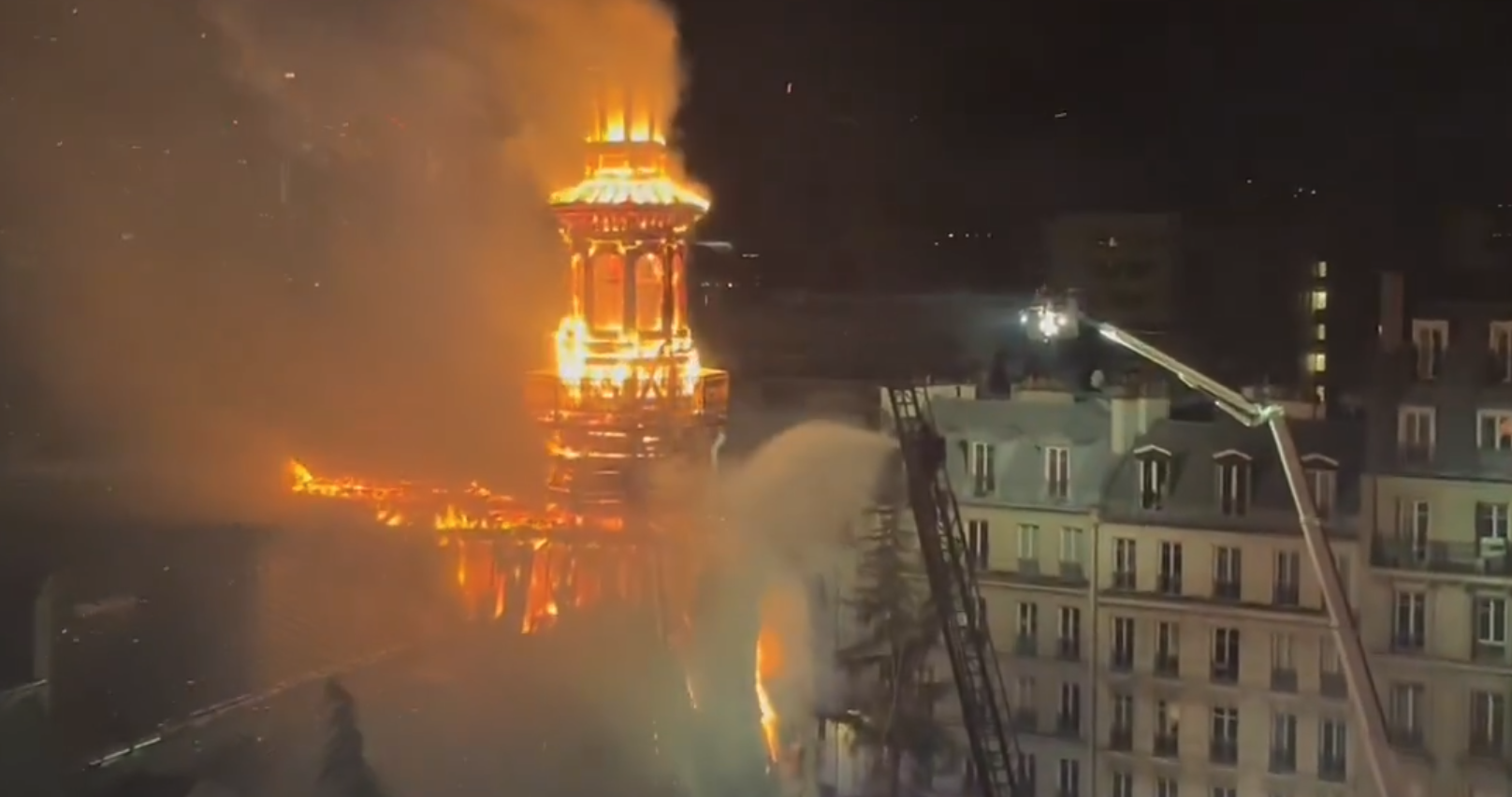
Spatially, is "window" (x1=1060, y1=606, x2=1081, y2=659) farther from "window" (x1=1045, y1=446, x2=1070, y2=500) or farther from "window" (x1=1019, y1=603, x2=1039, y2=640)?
"window" (x1=1045, y1=446, x2=1070, y2=500)

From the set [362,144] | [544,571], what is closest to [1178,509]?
[544,571]

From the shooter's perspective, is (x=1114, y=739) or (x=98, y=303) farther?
(x=1114, y=739)

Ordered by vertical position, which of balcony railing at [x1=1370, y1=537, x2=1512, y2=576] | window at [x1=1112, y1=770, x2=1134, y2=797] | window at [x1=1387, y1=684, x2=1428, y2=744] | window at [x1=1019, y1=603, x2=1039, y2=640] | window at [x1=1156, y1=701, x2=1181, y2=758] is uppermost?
balcony railing at [x1=1370, y1=537, x2=1512, y2=576]

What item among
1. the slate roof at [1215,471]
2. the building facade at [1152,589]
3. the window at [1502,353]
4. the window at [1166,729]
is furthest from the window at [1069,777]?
the window at [1502,353]

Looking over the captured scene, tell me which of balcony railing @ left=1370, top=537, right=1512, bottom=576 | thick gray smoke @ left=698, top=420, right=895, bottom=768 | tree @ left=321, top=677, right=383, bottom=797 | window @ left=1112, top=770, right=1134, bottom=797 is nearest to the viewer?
tree @ left=321, top=677, right=383, bottom=797

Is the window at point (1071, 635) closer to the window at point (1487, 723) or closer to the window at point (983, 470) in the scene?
the window at point (983, 470)

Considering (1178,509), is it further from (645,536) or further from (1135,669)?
(645,536)

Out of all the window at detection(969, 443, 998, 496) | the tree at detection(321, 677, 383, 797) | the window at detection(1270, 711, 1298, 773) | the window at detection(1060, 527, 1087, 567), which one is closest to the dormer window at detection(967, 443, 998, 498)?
the window at detection(969, 443, 998, 496)
